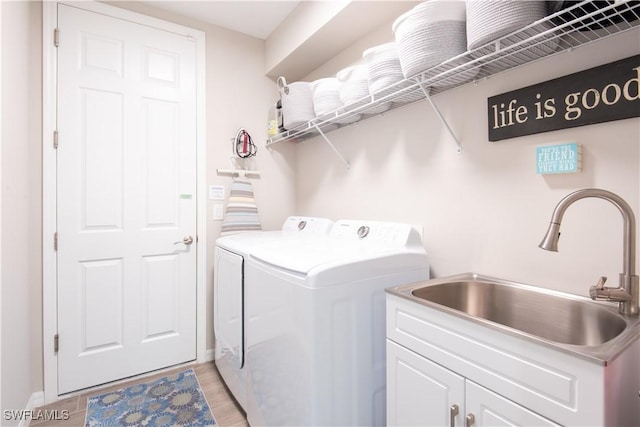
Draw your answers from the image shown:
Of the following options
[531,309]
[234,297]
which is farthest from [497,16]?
[234,297]

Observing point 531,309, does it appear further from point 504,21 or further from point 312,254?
point 504,21

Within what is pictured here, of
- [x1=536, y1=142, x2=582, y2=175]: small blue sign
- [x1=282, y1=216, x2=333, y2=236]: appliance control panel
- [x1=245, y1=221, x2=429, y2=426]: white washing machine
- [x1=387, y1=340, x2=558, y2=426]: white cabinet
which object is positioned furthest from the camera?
[x1=282, y1=216, x2=333, y2=236]: appliance control panel

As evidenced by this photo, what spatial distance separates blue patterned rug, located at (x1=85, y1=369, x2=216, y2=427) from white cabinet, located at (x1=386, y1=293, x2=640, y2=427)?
1282mm

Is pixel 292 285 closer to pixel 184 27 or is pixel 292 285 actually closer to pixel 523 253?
pixel 523 253

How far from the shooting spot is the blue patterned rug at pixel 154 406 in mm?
1842

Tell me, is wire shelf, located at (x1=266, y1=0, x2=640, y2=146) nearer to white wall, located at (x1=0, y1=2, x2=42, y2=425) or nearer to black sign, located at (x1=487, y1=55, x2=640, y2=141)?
black sign, located at (x1=487, y1=55, x2=640, y2=141)

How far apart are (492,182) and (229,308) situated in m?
1.64

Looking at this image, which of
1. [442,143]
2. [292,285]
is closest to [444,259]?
[442,143]

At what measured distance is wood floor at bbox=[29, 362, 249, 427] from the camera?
6.08 feet

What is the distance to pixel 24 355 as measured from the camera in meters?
1.85

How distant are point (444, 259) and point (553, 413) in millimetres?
901

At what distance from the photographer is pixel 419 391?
3.80 feet

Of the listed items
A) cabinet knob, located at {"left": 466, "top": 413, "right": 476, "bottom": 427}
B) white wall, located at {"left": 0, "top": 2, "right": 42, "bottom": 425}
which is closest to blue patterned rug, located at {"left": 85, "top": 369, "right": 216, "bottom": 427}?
white wall, located at {"left": 0, "top": 2, "right": 42, "bottom": 425}

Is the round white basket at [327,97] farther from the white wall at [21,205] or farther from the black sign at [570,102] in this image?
the white wall at [21,205]
